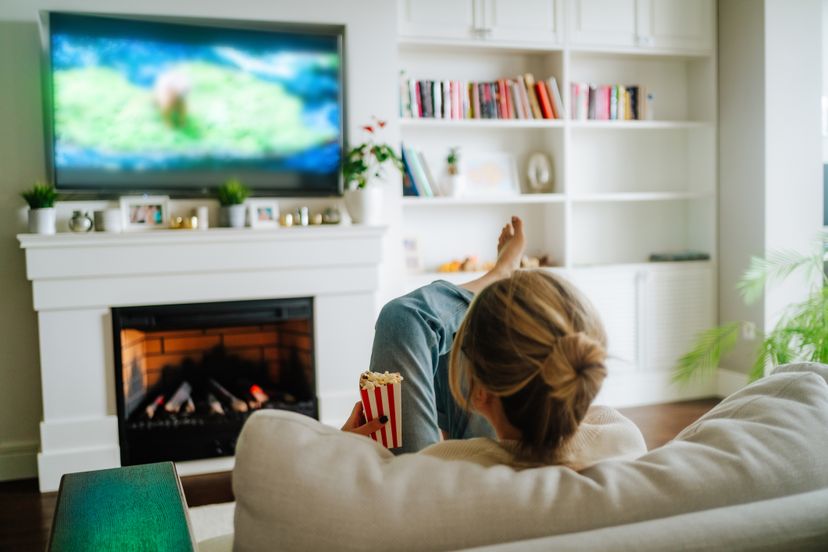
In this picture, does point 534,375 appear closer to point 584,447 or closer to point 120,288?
point 584,447

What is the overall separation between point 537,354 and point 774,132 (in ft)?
13.0

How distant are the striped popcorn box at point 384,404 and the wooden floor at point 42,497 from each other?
1971 millimetres

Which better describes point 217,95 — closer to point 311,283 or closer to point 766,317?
point 311,283

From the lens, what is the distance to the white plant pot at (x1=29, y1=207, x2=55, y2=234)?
339cm

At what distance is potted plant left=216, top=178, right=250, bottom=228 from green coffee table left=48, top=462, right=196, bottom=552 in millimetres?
2106

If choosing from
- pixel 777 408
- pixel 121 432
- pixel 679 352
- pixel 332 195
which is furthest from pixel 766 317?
pixel 777 408

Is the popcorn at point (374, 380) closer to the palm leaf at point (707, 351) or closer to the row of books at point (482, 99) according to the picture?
the palm leaf at point (707, 351)

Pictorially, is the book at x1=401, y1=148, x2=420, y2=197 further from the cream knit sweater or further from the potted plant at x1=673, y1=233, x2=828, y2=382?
the cream knit sweater

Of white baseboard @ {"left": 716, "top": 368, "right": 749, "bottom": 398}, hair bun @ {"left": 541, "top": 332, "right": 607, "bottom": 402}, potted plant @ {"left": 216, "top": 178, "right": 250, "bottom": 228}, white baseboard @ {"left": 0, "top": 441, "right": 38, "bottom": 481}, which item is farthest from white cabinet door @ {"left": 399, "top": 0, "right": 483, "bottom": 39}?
hair bun @ {"left": 541, "top": 332, "right": 607, "bottom": 402}

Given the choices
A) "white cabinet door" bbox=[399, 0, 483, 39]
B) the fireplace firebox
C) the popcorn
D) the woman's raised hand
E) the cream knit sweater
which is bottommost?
the fireplace firebox

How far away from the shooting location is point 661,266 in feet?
15.3

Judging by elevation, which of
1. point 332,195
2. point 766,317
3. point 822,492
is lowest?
point 766,317

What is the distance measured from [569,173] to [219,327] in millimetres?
2051

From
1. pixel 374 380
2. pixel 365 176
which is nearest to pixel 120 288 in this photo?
pixel 365 176
